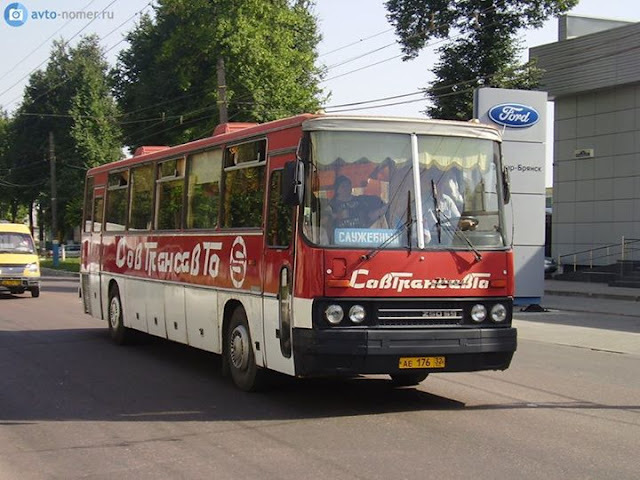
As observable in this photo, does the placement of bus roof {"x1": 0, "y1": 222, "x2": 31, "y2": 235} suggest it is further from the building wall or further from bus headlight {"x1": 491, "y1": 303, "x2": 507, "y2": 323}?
the building wall

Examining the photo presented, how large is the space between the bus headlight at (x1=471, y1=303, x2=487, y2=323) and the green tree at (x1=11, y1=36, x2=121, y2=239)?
181ft

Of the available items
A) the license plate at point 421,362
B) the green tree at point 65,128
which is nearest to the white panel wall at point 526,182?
the license plate at point 421,362

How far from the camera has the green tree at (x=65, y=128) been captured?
6469 centimetres

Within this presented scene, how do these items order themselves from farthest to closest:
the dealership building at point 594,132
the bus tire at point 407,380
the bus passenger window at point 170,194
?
the dealership building at point 594,132, the bus passenger window at point 170,194, the bus tire at point 407,380

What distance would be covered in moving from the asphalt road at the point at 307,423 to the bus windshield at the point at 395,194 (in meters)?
1.73

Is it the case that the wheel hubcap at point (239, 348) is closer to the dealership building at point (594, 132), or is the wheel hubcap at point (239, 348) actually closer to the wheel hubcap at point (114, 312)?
the wheel hubcap at point (114, 312)

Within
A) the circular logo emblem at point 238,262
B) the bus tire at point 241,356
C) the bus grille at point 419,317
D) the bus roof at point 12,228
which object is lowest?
the bus tire at point 241,356

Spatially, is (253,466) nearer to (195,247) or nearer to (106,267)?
(195,247)

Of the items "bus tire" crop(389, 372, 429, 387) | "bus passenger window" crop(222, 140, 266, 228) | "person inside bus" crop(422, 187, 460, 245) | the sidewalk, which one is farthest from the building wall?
"person inside bus" crop(422, 187, 460, 245)

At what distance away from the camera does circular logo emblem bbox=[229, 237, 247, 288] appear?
9.95 metres

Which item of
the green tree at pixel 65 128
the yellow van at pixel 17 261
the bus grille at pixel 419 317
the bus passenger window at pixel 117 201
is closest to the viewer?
the bus grille at pixel 419 317

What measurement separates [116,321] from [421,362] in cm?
773

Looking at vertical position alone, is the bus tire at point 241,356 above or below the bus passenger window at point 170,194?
below

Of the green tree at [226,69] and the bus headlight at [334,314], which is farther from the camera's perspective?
the green tree at [226,69]
